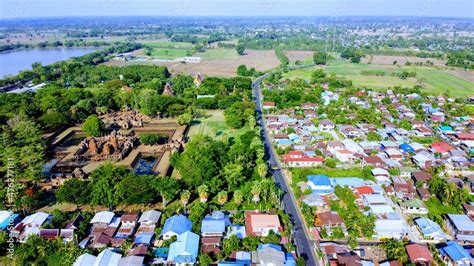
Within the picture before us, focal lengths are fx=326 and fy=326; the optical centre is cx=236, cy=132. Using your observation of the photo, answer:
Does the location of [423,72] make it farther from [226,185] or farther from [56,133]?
[56,133]

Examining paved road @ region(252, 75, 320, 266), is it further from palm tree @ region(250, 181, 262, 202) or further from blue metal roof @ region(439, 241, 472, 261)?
blue metal roof @ region(439, 241, 472, 261)

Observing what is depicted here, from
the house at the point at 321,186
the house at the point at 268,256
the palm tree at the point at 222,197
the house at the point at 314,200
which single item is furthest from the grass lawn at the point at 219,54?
the house at the point at 268,256

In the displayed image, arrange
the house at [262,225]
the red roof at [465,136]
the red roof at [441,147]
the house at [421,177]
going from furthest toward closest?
the red roof at [465,136] → the red roof at [441,147] → the house at [421,177] → the house at [262,225]

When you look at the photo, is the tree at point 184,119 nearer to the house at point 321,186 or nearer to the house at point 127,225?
the house at point 321,186

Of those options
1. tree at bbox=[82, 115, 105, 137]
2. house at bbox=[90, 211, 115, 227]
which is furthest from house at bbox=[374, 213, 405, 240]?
tree at bbox=[82, 115, 105, 137]

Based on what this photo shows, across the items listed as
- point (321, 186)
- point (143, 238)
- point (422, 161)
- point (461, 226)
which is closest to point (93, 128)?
point (143, 238)

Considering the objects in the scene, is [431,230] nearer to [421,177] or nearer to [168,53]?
[421,177]
